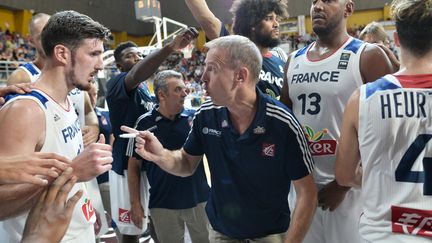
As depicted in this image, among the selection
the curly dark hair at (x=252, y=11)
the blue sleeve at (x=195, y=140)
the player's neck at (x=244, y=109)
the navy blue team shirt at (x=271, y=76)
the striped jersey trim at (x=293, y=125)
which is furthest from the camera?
the curly dark hair at (x=252, y=11)

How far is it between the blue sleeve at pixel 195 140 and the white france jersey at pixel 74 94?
1.71m

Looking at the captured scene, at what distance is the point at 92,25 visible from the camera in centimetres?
255

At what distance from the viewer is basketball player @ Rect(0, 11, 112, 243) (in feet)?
6.85

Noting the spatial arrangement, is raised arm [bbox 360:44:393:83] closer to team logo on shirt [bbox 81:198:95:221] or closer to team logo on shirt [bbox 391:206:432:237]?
team logo on shirt [bbox 391:206:432:237]

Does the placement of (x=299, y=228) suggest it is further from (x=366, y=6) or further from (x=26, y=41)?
(x=366, y=6)

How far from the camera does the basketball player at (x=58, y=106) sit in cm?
209

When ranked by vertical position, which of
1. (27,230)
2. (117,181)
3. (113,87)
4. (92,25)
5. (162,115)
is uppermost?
(92,25)

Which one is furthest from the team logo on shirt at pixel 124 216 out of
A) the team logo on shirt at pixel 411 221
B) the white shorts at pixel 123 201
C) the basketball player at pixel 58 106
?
the team logo on shirt at pixel 411 221

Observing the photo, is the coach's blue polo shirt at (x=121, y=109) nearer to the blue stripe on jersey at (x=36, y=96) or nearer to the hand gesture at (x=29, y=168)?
the blue stripe on jersey at (x=36, y=96)

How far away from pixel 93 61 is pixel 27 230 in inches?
48.0

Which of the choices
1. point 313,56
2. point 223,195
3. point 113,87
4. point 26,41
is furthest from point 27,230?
point 26,41

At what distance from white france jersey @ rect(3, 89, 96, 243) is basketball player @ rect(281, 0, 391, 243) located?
4.86 ft

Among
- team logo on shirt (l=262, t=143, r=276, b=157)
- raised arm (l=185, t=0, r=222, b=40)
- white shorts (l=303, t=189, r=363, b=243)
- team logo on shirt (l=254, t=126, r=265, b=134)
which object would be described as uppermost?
raised arm (l=185, t=0, r=222, b=40)

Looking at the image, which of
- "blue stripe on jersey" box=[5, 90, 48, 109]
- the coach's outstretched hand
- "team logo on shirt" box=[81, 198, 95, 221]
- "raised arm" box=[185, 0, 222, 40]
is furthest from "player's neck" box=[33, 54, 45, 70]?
the coach's outstretched hand
